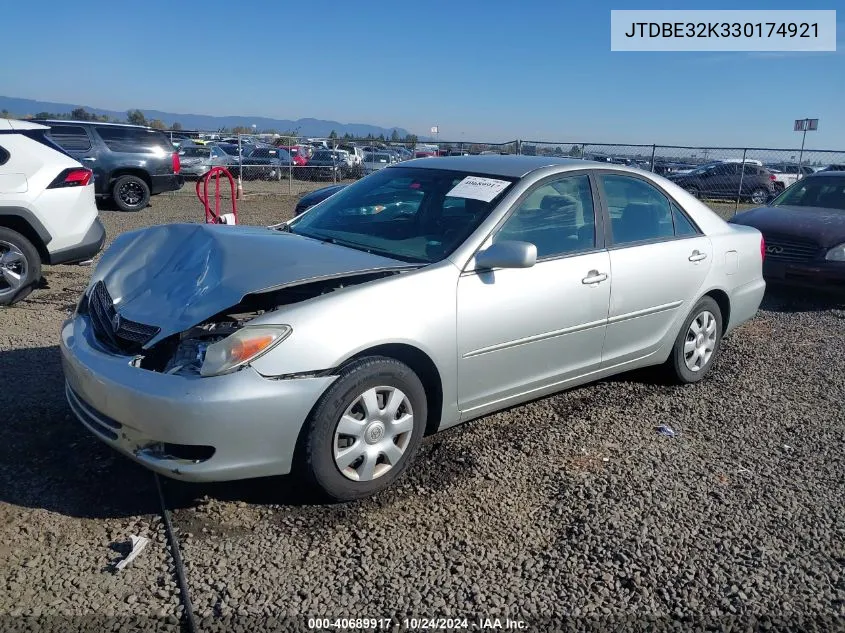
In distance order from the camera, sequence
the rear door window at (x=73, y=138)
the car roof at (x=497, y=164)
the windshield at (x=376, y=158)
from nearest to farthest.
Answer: the car roof at (x=497, y=164) → the rear door window at (x=73, y=138) → the windshield at (x=376, y=158)

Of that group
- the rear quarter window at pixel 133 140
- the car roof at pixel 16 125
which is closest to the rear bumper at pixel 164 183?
the rear quarter window at pixel 133 140

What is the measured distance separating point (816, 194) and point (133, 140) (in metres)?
12.9

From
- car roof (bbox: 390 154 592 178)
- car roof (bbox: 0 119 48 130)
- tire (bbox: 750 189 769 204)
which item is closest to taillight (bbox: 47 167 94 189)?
car roof (bbox: 0 119 48 130)

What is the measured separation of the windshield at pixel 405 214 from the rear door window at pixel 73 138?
462 inches

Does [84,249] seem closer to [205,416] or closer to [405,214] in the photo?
[405,214]

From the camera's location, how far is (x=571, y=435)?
13.9ft

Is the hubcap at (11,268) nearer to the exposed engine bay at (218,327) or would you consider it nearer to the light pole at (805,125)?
the exposed engine bay at (218,327)

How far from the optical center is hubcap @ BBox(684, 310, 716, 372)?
16.5 feet

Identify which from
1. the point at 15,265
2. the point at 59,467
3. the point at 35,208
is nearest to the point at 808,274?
the point at 59,467

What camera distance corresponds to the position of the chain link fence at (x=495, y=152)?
18156mm

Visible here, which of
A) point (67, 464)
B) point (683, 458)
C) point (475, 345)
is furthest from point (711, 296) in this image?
point (67, 464)

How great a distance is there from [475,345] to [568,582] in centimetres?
124

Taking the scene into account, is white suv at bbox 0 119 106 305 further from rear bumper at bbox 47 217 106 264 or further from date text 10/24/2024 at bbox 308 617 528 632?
date text 10/24/2024 at bbox 308 617 528 632

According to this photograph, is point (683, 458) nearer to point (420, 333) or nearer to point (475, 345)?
point (475, 345)
